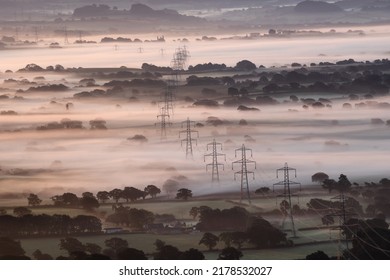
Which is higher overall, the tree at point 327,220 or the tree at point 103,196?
the tree at point 103,196

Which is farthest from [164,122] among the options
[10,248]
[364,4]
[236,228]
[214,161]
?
[364,4]

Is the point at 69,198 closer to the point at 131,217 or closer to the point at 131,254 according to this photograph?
the point at 131,217

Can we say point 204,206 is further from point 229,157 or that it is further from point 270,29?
point 270,29

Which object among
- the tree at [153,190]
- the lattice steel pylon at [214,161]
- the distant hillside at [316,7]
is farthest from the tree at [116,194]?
the distant hillside at [316,7]

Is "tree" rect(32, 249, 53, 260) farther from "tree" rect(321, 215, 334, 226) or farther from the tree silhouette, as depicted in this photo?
"tree" rect(321, 215, 334, 226)

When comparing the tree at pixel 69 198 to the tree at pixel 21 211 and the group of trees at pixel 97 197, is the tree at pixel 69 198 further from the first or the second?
the tree at pixel 21 211

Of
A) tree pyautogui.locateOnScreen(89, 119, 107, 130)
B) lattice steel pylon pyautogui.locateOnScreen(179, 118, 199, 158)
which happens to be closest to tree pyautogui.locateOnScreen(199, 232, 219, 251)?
lattice steel pylon pyautogui.locateOnScreen(179, 118, 199, 158)

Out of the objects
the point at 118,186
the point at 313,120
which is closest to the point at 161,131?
the point at 118,186
